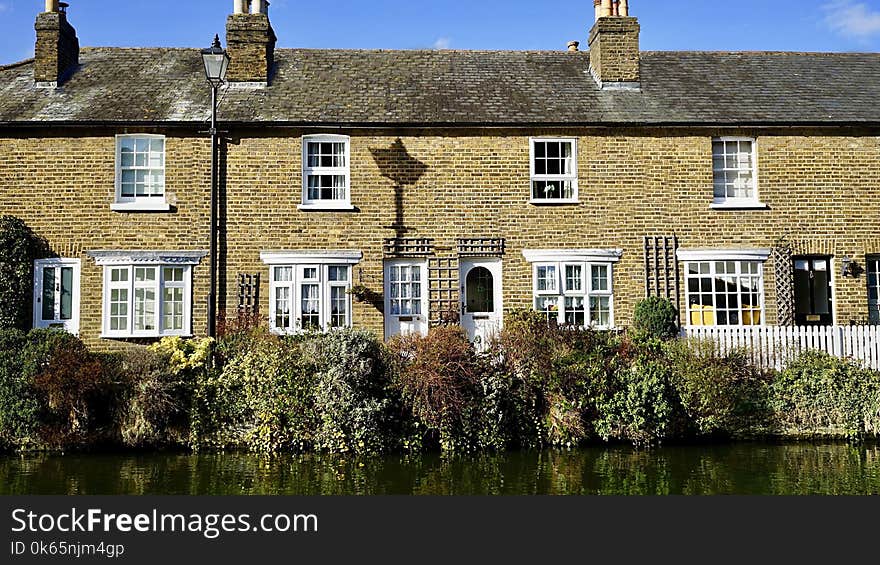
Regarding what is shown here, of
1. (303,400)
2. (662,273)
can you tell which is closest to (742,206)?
(662,273)

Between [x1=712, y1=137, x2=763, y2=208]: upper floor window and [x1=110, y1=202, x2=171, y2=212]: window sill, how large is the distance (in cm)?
1277

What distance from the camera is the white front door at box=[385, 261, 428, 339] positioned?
17500mm

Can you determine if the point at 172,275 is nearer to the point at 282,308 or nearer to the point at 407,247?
the point at 282,308

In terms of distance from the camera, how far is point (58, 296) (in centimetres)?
1712

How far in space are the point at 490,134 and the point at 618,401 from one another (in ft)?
24.6

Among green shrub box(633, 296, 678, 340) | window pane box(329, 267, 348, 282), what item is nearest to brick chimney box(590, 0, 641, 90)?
green shrub box(633, 296, 678, 340)

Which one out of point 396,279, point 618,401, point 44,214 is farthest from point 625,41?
point 44,214

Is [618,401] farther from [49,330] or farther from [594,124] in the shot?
[49,330]

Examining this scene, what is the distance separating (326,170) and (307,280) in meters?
2.62

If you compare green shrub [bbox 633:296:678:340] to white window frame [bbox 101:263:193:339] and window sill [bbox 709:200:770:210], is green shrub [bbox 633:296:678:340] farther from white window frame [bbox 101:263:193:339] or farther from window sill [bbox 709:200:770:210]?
white window frame [bbox 101:263:193:339]

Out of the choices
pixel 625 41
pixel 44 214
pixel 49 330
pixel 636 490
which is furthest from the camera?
pixel 625 41

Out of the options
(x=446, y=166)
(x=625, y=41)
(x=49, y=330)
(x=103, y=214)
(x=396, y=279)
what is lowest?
(x=49, y=330)

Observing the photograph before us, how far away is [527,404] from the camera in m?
13.3

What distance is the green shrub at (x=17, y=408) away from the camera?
12617 mm
